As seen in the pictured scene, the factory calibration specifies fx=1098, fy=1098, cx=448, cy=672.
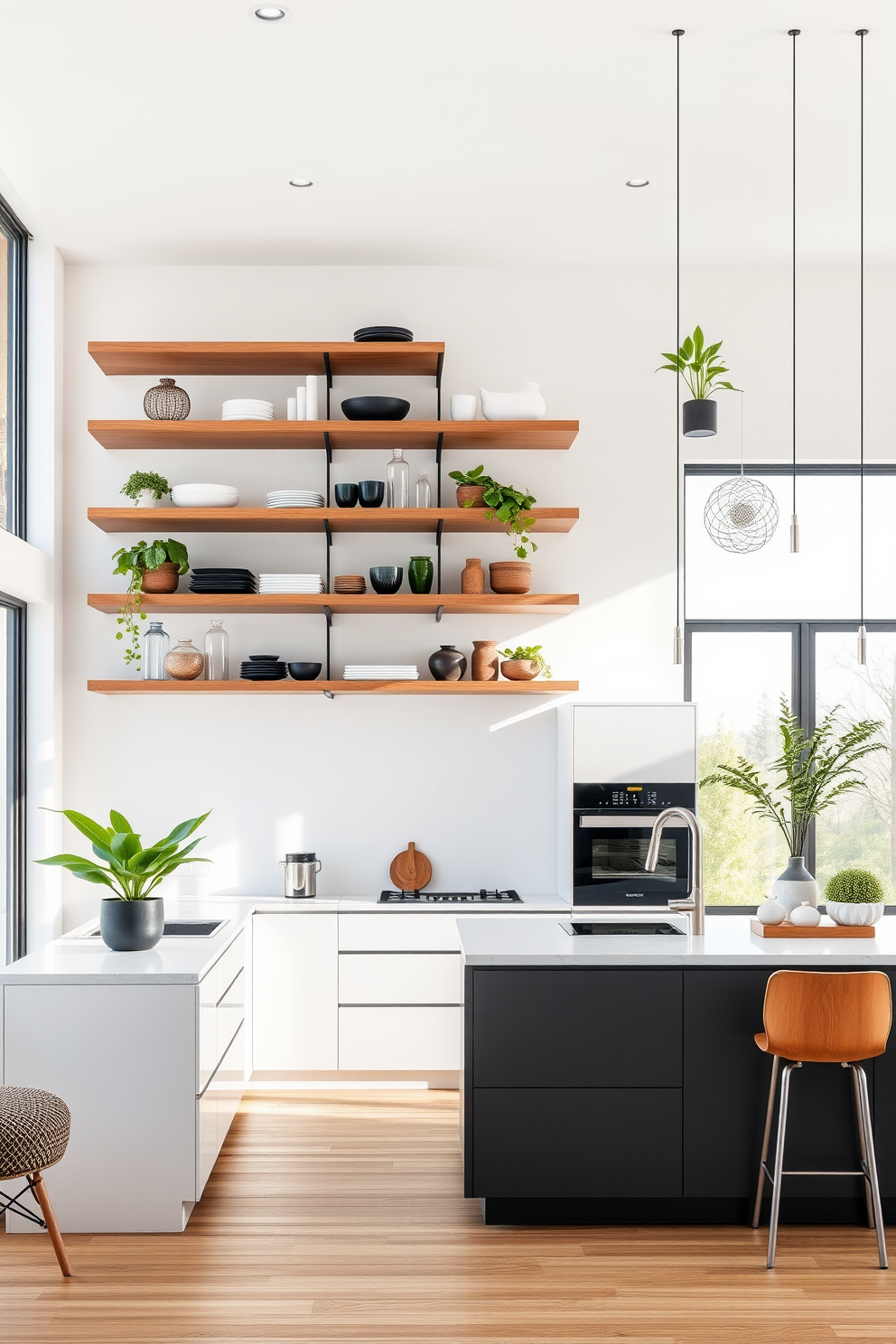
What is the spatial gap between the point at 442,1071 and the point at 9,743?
225cm

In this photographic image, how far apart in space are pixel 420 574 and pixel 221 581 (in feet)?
2.77

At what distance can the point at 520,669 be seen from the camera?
4770 mm

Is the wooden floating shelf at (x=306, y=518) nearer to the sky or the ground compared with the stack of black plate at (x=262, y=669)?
nearer to the sky

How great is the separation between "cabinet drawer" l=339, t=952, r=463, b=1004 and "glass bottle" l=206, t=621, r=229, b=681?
4.30ft

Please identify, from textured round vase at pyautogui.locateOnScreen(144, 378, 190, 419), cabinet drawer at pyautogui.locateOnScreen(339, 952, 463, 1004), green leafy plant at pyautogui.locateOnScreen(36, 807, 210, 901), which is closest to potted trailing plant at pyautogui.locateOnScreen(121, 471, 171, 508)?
textured round vase at pyautogui.locateOnScreen(144, 378, 190, 419)

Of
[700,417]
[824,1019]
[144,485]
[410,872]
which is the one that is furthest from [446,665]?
[824,1019]

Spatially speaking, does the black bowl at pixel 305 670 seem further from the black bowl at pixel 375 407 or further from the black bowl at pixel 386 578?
the black bowl at pixel 375 407

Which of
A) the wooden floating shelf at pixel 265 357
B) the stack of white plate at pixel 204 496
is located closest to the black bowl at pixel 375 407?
the wooden floating shelf at pixel 265 357

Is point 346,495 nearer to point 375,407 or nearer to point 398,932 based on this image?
point 375,407

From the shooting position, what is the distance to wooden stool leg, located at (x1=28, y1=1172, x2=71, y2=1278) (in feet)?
9.34

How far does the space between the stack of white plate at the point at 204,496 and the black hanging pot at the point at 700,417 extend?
2079mm

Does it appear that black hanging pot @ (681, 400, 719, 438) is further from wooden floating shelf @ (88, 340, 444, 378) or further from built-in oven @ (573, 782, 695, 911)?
built-in oven @ (573, 782, 695, 911)

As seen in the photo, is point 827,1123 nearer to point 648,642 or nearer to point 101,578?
point 648,642

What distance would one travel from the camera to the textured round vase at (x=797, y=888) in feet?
11.7
